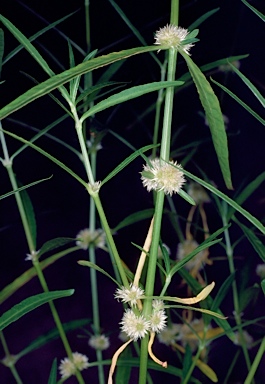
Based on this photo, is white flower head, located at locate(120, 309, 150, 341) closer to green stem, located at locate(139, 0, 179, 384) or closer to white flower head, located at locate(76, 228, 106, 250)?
green stem, located at locate(139, 0, 179, 384)

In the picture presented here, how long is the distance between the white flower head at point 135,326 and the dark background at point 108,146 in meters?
0.47

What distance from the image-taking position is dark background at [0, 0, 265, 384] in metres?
0.88

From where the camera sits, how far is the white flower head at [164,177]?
0.40 m

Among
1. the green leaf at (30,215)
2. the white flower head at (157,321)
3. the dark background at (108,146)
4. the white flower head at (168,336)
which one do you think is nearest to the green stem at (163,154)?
the white flower head at (157,321)

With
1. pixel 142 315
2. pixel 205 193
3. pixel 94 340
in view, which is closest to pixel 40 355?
pixel 94 340

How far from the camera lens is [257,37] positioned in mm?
887

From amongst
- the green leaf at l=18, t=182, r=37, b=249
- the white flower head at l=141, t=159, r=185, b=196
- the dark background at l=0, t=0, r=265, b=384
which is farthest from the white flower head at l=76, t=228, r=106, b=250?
the white flower head at l=141, t=159, r=185, b=196

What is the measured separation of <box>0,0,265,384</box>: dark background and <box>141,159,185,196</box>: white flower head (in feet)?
1.50

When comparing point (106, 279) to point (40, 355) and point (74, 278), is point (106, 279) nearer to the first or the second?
point (74, 278)

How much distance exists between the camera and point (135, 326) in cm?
40

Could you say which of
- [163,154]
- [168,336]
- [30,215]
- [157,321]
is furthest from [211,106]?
[168,336]

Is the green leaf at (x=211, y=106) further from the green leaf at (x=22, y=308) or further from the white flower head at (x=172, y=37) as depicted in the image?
the green leaf at (x=22, y=308)

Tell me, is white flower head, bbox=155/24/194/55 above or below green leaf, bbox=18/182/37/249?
below

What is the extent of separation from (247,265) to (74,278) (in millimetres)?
330
